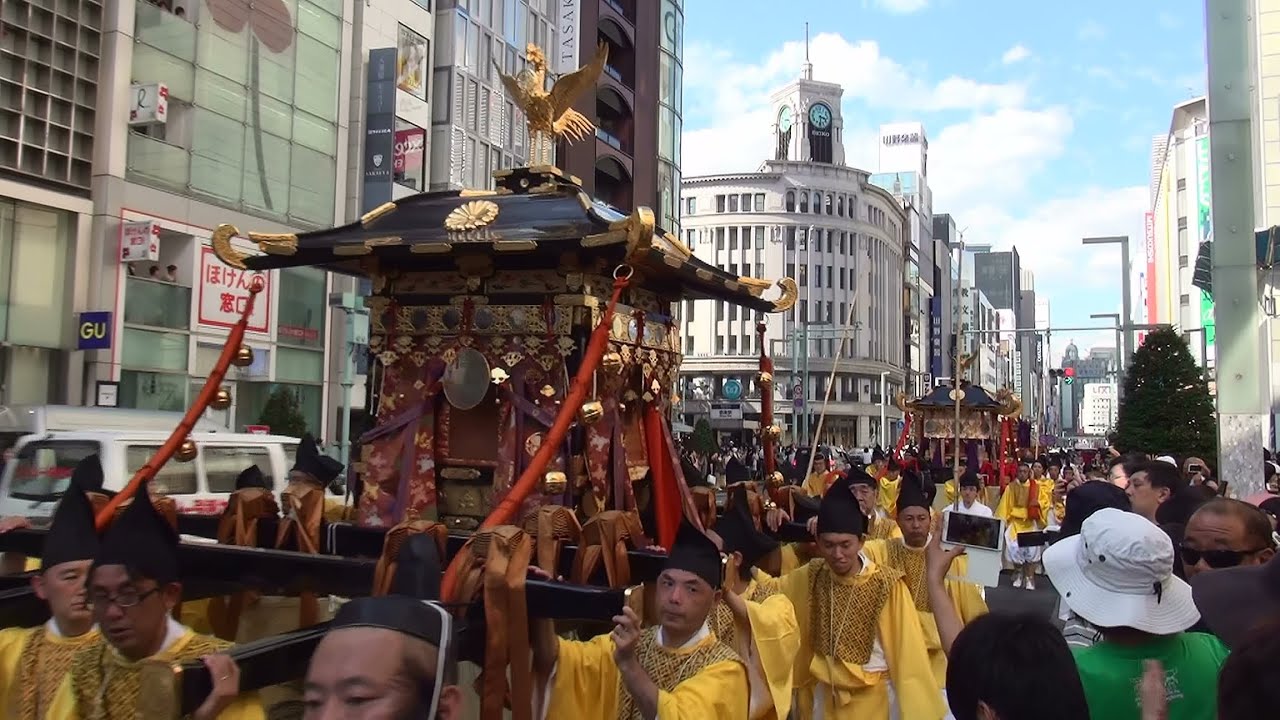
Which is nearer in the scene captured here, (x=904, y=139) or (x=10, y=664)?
(x=10, y=664)

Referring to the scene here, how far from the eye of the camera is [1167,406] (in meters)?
24.3

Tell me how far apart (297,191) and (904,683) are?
21.9 metres

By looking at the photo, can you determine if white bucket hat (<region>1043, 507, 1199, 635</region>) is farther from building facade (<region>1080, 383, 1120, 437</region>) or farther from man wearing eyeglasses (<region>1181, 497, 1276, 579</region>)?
building facade (<region>1080, 383, 1120, 437</region>)

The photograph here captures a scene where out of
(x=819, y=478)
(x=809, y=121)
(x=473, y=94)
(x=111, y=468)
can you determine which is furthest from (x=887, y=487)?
(x=809, y=121)

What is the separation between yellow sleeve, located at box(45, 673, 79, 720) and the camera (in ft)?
10.2

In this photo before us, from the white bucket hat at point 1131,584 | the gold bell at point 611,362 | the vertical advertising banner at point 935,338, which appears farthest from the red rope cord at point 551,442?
the vertical advertising banner at point 935,338

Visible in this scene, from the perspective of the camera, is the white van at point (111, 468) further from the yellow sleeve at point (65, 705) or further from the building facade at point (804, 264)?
the building facade at point (804, 264)

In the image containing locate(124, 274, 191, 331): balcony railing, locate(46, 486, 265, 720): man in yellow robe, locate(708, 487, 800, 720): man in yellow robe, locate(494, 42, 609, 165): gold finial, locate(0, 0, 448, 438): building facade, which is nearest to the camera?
locate(46, 486, 265, 720): man in yellow robe

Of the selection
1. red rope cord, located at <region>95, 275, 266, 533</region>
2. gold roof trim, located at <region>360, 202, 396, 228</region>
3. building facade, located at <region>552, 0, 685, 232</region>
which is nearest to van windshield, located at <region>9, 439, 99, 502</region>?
Result: red rope cord, located at <region>95, 275, 266, 533</region>

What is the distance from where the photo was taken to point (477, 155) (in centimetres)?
2969

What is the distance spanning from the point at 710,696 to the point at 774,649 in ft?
2.65

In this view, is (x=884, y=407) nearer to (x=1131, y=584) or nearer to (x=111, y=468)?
(x=111, y=468)

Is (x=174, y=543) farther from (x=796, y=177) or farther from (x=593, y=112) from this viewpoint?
(x=796, y=177)

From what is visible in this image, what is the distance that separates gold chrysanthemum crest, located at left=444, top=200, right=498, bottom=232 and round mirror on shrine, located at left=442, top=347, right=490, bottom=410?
0.74 metres
